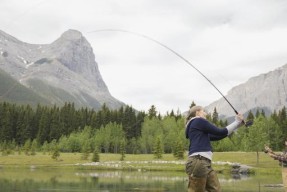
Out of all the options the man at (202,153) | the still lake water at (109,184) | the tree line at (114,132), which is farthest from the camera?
the tree line at (114,132)

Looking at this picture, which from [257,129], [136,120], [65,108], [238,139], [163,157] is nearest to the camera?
[257,129]

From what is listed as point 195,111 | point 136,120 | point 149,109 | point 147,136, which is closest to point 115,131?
point 147,136

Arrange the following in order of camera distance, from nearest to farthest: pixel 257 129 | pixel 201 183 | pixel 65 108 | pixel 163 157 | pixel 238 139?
pixel 201 183 → pixel 257 129 → pixel 163 157 → pixel 238 139 → pixel 65 108

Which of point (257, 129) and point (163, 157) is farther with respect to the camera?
point (163, 157)

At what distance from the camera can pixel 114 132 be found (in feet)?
419

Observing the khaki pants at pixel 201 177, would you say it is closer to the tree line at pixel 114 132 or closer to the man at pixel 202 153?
A: the man at pixel 202 153

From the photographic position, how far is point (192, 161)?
10.2 m

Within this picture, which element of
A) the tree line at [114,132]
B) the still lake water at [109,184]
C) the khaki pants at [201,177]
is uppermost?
the tree line at [114,132]

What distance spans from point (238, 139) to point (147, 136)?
2554 cm

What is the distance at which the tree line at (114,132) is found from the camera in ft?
347

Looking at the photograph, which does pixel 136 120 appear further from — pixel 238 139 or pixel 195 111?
pixel 195 111

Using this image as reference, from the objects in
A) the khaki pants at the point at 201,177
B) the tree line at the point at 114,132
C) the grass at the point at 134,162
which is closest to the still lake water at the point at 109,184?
the khaki pants at the point at 201,177

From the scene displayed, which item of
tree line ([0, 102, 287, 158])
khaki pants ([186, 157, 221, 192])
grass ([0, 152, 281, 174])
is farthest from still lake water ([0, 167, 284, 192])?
tree line ([0, 102, 287, 158])

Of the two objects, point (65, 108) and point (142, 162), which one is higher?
point (65, 108)
